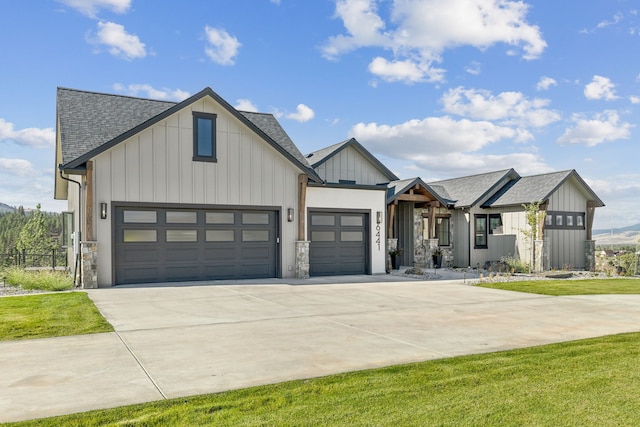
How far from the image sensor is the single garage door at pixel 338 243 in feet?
57.0

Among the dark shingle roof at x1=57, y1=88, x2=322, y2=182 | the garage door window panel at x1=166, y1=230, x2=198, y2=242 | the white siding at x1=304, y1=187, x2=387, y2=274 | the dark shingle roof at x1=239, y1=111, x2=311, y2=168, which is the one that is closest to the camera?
the dark shingle roof at x1=57, y1=88, x2=322, y2=182

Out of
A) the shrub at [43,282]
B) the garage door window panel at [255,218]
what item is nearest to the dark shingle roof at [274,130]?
the garage door window panel at [255,218]

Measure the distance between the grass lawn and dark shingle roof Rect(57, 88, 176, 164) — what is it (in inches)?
515

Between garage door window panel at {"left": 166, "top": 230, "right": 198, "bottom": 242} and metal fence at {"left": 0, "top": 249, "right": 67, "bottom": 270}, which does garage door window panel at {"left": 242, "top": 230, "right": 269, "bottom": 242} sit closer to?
garage door window panel at {"left": 166, "top": 230, "right": 198, "bottom": 242}

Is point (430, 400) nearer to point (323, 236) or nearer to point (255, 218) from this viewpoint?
point (255, 218)

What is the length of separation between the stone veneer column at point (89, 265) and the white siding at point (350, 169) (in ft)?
33.2

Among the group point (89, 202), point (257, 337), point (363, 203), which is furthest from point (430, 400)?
point (363, 203)

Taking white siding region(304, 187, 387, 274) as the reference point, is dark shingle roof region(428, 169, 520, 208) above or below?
above

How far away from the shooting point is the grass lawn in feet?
44.2

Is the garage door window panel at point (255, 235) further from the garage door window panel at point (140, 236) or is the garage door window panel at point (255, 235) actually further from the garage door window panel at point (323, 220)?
the garage door window panel at point (140, 236)

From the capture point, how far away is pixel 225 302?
10898 mm

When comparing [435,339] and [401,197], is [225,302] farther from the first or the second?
[401,197]

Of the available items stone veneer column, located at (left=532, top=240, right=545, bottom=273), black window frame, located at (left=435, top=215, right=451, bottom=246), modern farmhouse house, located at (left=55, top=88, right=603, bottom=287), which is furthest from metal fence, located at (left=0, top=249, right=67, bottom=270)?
stone veneer column, located at (left=532, top=240, right=545, bottom=273)

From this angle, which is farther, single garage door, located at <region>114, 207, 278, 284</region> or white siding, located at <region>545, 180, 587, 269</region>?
white siding, located at <region>545, 180, 587, 269</region>
